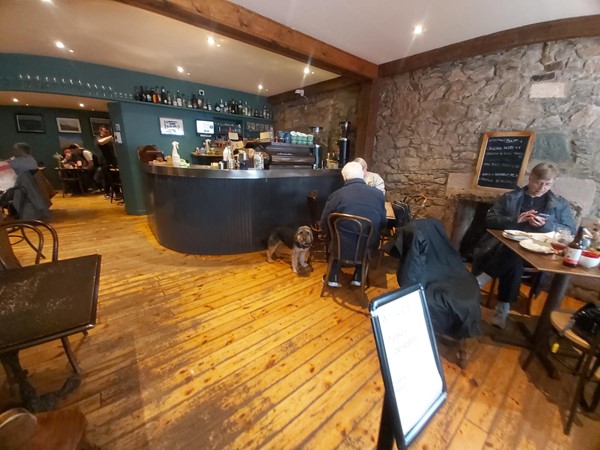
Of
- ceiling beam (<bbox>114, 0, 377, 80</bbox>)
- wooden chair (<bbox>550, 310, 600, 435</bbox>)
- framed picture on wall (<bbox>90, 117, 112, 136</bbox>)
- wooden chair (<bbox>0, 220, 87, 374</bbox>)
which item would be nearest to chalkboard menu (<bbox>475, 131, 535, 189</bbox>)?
wooden chair (<bbox>550, 310, 600, 435</bbox>)

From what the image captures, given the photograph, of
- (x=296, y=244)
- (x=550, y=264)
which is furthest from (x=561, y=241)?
(x=296, y=244)

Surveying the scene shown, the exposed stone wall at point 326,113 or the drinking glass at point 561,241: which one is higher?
the exposed stone wall at point 326,113

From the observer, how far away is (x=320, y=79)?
4480 mm

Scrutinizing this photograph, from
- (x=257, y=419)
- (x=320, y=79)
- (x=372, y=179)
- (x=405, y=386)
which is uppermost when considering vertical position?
(x=320, y=79)

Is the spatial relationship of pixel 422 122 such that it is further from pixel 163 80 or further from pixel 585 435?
pixel 163 80

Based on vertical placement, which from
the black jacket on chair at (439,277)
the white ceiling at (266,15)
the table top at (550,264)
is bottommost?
the black jacket on chair at (439,277)

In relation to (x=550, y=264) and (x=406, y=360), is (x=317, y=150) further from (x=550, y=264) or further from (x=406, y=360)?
(x=406, y=360)

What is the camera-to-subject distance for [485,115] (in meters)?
2.77

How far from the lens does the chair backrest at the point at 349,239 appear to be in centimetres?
205

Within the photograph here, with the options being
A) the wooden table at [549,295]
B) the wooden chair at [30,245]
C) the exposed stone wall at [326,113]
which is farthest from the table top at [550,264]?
the exposed stone wall at [326,113]

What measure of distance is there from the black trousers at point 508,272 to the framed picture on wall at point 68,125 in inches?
407

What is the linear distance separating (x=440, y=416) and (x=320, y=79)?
4.91 metres

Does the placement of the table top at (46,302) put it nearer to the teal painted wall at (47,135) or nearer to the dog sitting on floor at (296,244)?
the dog sitting on floor at (296,244)

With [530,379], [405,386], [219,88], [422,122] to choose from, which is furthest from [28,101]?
[530,379]
